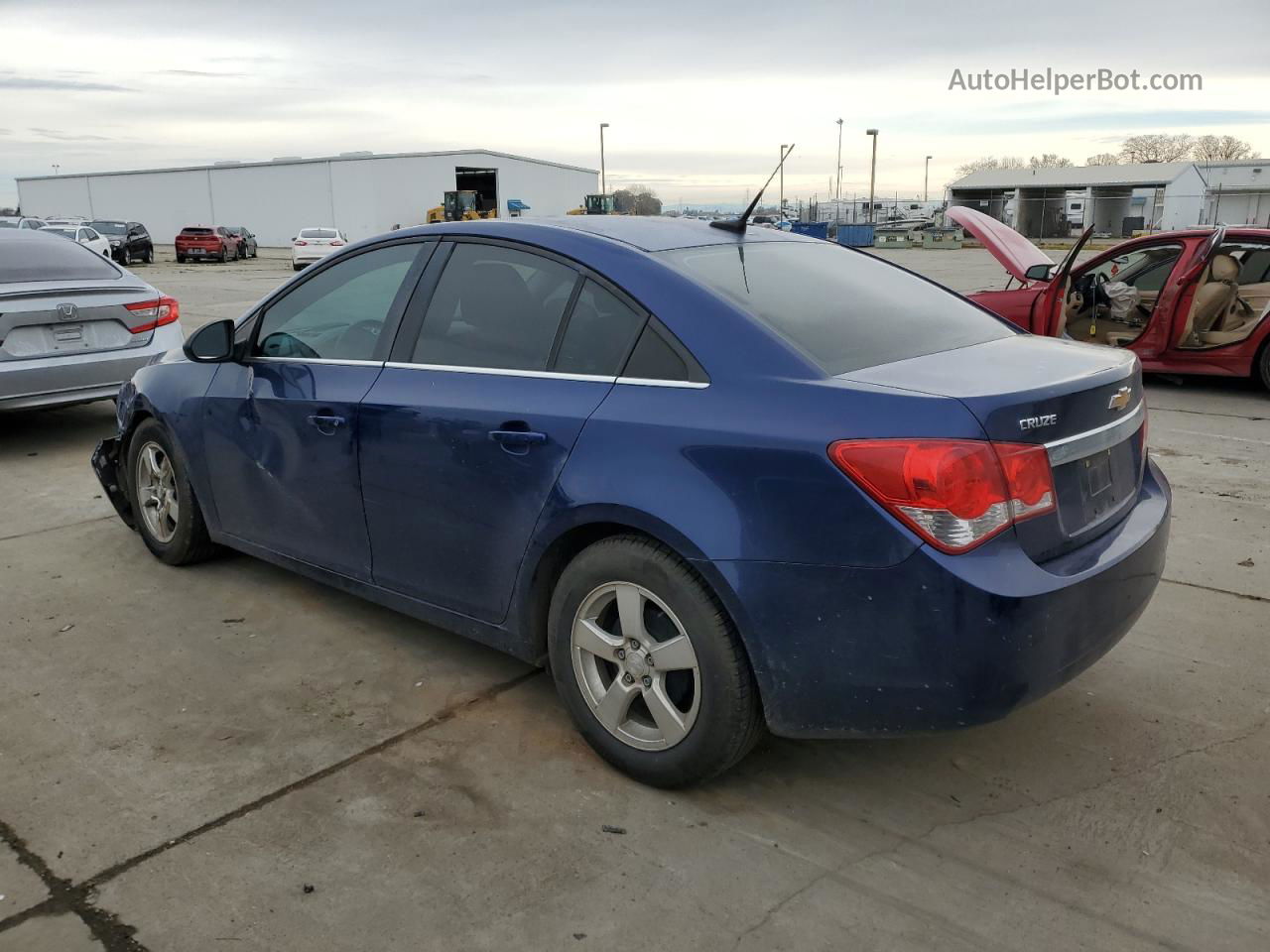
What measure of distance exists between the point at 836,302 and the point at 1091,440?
877mm

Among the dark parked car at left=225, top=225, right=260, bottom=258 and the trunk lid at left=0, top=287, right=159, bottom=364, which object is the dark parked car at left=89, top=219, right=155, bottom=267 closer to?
the dark parked car at left=225, top=225, right=260, bottom=258

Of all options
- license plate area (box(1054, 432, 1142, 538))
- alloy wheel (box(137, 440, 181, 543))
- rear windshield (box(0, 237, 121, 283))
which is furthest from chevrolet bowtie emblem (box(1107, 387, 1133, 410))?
rear windshield (box(0, 237, 121, 283))

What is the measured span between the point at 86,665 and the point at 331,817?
5.11 ft

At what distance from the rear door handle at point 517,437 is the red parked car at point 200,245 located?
4143 centimetres

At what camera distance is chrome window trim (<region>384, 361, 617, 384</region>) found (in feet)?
10.2

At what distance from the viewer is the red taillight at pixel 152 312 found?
24.9 ft

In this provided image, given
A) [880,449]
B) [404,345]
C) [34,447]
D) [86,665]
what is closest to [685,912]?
[880,449]

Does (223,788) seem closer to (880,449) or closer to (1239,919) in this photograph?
(880,449)

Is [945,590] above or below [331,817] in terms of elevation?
above

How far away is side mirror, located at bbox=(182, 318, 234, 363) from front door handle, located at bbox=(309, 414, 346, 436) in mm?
684

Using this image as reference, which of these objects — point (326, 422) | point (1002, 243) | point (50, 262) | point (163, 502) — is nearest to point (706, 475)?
point (326, 422)

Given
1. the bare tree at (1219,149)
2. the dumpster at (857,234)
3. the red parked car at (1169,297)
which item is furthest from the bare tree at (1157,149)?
A: the red parked car at (1169,297)

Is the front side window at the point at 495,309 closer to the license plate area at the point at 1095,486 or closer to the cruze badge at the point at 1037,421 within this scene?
the cruze badge at the point at 1037,421

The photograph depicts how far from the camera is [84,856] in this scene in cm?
276
